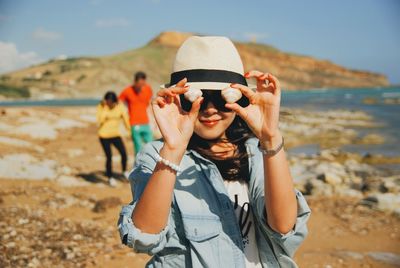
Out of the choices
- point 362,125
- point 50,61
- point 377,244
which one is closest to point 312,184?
point 377,244

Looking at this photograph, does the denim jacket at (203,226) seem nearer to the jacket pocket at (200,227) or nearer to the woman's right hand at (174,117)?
the jacket pocket at (200,227)

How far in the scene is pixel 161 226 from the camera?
5.77 feet

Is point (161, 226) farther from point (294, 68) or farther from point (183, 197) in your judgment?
point (294, 68)

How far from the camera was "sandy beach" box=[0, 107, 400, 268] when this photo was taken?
4.79 m

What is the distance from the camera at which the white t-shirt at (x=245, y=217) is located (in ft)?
6.49

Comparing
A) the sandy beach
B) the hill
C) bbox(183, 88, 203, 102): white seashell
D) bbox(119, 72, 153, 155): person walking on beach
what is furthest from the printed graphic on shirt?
the hill

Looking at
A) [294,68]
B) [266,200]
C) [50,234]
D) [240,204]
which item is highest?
[266,200]

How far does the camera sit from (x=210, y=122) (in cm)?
208

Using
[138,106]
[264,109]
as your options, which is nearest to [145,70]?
[138,106]

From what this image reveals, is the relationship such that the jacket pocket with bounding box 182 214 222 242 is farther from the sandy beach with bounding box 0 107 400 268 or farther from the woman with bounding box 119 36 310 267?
the sandy beach with bounding box 0 107 400 268

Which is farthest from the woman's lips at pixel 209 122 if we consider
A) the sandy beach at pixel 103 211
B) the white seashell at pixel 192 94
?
the sandy beach at pixel 103 211

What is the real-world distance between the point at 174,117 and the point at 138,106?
22.7 feet

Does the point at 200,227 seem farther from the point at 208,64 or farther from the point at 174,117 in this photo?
the point at 208,64

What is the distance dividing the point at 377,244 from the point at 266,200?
171 inches
